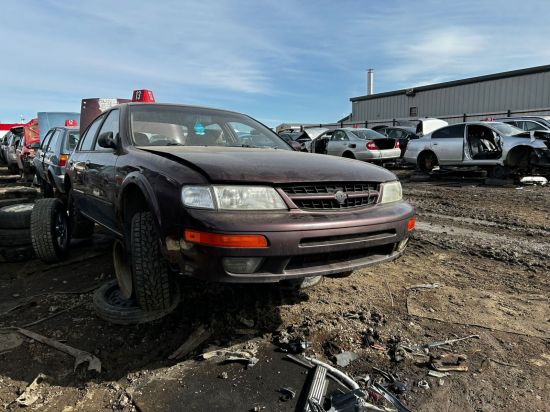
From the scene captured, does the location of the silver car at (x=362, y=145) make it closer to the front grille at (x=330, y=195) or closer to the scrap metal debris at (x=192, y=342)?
the front grille at (x=330, y=195)

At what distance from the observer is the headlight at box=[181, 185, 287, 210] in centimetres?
A: 231

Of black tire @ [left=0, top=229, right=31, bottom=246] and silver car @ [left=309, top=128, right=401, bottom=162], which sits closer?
black tire @ [left=0, top=229, right=31, bottom=246]

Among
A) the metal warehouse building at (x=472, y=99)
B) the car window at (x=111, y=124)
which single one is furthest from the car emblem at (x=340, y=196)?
the metal warehouse building at (x=472, y=99)

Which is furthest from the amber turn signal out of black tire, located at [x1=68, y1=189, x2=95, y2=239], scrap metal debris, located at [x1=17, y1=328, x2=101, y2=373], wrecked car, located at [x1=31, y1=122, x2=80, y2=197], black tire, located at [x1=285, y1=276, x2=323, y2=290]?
wrecked car, located at [x1=31, y1=122, x2=80, y2=197]

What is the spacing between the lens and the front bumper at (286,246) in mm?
2230

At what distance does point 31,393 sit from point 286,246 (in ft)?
5.04

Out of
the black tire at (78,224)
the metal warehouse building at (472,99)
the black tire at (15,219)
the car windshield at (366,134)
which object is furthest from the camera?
the metal warehouse building at (472,99)

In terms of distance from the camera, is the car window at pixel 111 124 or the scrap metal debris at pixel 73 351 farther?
the car window at pixel 111 124

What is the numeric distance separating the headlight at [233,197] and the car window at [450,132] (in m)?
10.0

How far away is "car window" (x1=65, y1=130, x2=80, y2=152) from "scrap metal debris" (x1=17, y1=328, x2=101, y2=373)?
529cm

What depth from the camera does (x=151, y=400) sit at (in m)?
2.18

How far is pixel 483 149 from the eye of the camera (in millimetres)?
11070

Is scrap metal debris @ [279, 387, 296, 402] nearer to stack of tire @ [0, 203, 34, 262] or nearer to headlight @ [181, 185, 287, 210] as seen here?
headlight @ [181, 185, 287, 210]

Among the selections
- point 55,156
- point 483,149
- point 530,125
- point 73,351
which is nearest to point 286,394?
point 73,351
